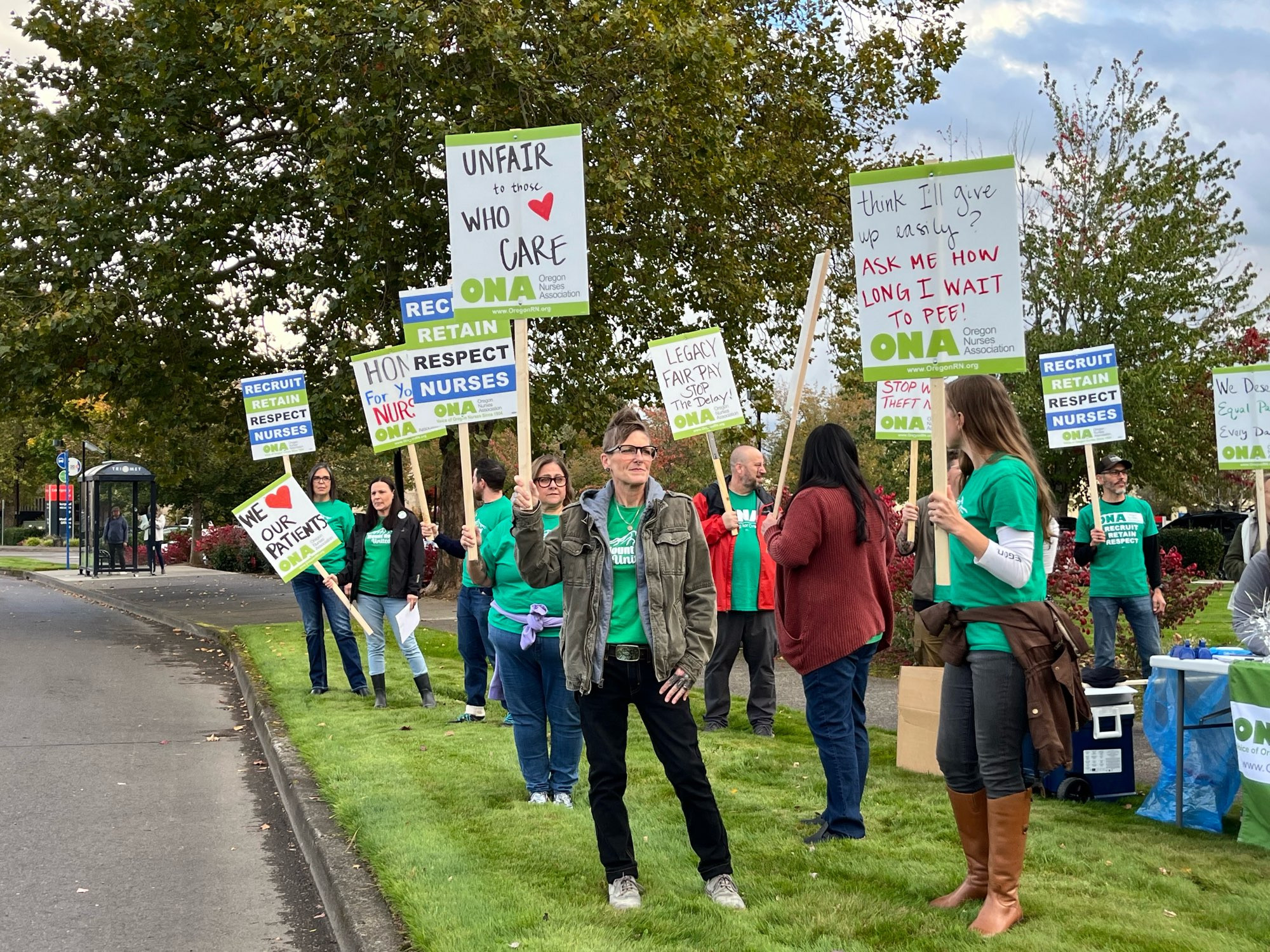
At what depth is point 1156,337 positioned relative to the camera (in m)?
26.9

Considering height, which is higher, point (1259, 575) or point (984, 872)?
point (1259, 575)

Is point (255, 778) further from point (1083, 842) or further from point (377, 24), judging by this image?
point (377, 24)

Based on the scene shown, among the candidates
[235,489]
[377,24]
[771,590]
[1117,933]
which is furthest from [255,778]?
[235,489]

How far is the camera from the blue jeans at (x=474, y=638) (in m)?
9.97

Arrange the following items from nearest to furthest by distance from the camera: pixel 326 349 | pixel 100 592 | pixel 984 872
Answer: pixel 984 872
pixel 326 349
pixel 100 592

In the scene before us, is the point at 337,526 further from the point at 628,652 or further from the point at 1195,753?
the point at 1195,753

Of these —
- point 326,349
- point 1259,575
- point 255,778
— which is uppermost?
point 326,349

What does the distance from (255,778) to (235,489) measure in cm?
3377

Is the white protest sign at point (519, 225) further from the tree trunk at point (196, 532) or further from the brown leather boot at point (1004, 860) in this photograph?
the tree trunk at point (196, 532)

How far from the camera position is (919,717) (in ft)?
26.3

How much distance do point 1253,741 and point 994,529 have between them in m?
2.34

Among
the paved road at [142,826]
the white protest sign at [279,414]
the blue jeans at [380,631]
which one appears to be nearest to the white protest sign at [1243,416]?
the blue jeans at [380,631]

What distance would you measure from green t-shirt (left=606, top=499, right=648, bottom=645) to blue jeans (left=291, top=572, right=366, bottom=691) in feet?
22.2

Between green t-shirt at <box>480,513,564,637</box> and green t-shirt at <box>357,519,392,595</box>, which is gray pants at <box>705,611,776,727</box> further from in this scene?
green t-shirt at <box>357,519,392,595</box>
